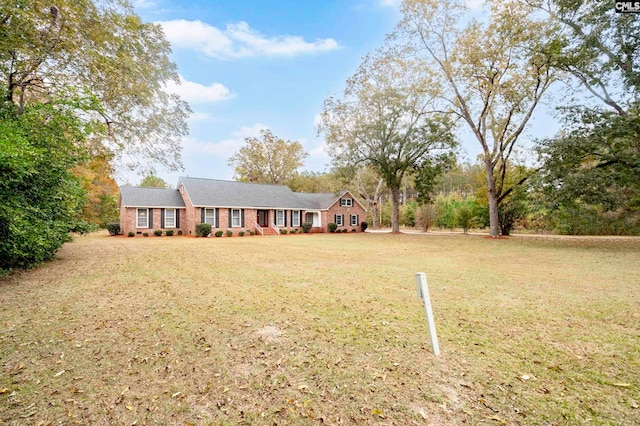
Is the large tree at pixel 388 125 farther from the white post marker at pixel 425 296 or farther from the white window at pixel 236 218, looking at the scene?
the white post marker at pixel 425 296

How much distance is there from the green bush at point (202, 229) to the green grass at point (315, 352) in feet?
51.0

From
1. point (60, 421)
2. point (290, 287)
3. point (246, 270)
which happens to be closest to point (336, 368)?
point (60, 421)

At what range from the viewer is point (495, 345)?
369 cm

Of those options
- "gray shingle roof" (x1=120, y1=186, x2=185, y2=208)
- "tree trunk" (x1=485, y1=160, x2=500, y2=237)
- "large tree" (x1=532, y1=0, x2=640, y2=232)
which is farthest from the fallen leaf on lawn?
"gray shingle roof" (x1=120, y1=186, x2=185, y2=208)

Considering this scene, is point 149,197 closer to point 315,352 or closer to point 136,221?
point 136,221

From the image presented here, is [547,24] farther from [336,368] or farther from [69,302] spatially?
[69,302]

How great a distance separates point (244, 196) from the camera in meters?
26.8

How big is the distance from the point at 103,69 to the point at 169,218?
1729 centimetres

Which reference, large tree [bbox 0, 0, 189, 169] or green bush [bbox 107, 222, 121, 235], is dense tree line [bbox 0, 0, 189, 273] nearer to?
large tree [bbox 0, 0, 189, 169]

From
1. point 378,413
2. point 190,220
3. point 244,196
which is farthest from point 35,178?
point 244,196

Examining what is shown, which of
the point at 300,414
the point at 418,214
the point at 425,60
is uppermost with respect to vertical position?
the point at 425,60

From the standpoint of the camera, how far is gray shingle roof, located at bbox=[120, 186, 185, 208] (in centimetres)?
2303

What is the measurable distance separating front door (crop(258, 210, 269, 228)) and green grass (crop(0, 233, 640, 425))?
20296 mm

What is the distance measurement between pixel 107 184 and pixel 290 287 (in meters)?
34.2
